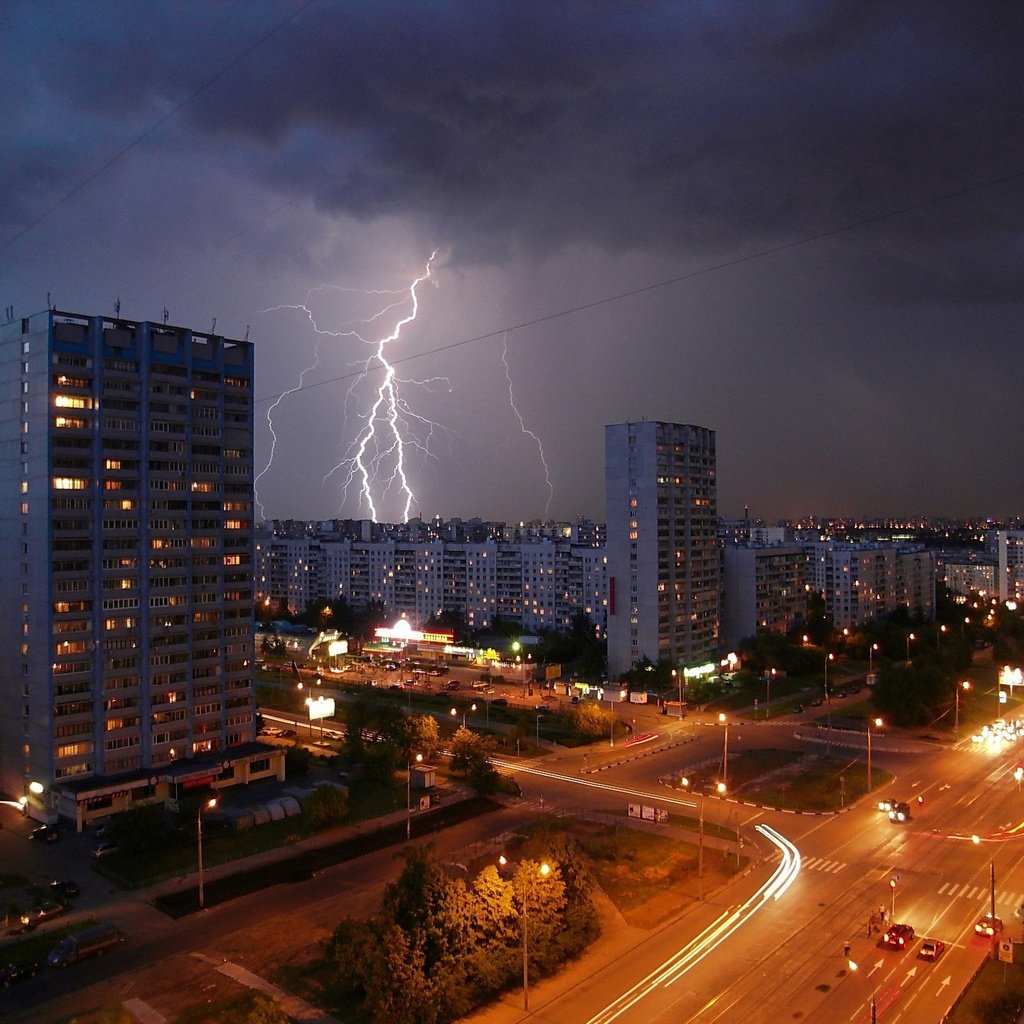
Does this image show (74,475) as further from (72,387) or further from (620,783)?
(620,783)

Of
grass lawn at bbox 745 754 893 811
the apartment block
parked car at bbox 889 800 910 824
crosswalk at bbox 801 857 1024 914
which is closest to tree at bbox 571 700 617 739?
grass lawn at bbox 745 754 893 811

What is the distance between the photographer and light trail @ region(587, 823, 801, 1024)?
18.2 m

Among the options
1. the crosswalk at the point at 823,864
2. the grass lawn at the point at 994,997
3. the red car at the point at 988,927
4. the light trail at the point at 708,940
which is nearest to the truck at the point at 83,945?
the light trail at the point at 708,940

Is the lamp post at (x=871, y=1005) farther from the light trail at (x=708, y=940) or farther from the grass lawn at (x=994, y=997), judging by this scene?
the light trail at (x=708, y=940)

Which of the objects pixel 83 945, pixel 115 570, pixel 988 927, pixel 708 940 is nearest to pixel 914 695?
pixel 988 927

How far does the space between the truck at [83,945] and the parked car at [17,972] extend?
0.43 metres

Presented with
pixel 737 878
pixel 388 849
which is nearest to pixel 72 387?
pixel 388 849

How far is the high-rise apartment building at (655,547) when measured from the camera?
57.4 m

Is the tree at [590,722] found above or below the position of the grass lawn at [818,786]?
above

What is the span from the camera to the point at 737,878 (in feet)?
81.9

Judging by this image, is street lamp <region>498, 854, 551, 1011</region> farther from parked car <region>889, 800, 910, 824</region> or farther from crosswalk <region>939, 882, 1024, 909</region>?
parked car <region>889, 800, 910, 824</region>

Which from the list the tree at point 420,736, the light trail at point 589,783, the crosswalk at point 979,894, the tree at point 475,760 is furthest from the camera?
the tree at point 420,736

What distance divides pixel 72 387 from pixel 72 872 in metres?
17.4

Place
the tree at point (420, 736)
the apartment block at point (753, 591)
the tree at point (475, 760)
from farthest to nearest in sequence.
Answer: the apartment block at point (753, 591)
the tree at point (420, 736)
the tree at point (475, 760)
